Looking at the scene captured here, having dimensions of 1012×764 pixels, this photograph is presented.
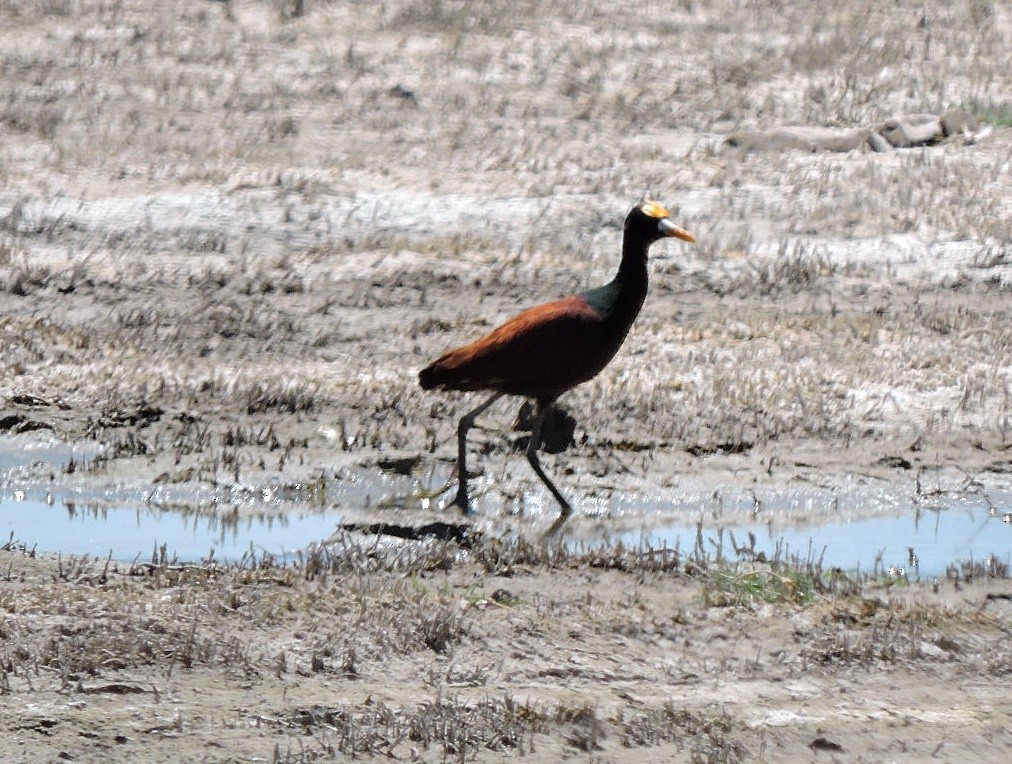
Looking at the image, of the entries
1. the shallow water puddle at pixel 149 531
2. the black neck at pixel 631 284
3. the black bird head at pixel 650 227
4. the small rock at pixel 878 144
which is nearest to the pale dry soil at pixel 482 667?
the shallow water puddle at pixel 149 531

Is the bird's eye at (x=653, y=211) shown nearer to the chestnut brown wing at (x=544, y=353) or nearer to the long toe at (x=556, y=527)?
the chestnut brown wing at (x=544, y=353)

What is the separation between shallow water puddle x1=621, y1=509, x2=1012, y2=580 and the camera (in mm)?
8258

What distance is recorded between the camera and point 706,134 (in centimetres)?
1781

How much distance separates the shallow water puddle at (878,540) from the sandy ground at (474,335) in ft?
1.26

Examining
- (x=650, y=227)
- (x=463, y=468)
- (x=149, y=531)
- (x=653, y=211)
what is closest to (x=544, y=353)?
(x=463, y=468)

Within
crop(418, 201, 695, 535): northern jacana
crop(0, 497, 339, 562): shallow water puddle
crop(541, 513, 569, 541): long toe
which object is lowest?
crop(0, 497, 339, 562): shallow water puddle

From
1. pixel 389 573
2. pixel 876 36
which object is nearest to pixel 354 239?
pixel 389 573

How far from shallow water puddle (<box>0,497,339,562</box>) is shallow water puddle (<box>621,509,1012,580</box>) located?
1.63m

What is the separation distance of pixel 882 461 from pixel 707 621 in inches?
138

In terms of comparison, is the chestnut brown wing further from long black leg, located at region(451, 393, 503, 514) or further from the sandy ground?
the sandy ground

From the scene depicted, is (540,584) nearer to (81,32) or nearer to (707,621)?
(707,621)

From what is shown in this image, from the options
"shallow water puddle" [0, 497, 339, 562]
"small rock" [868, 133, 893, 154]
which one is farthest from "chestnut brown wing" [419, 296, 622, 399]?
"small rock" [868, 133, 893, 154]

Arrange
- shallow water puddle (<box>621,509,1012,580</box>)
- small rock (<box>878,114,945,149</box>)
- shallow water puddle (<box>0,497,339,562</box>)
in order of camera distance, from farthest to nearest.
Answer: small rock (<box>878,114,945,149</box>), shallow water puddle (<box>0,497,339,562</box>), shallow water puddle (<box>621,509,1012,580</box>)

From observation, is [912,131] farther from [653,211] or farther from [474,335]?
[653,211]
